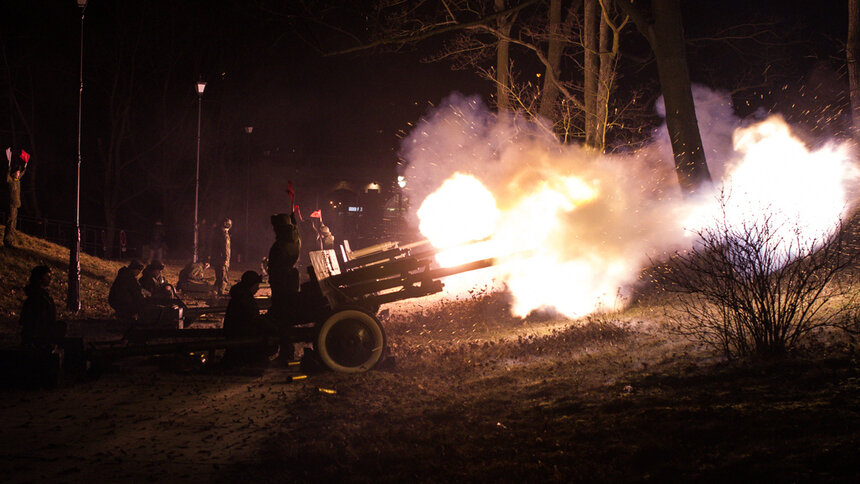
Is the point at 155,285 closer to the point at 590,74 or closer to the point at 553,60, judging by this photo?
the point at 590,74

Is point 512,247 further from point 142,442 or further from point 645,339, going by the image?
point 142,442

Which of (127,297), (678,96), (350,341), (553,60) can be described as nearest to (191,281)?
(127,297)

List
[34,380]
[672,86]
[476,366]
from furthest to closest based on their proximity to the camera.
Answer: [672,86] → [476,366] → [34,380]

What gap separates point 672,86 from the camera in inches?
503

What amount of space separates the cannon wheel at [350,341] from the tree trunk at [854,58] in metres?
13.9

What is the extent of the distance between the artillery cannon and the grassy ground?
1.06 feet

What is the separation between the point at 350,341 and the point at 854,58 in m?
15.4

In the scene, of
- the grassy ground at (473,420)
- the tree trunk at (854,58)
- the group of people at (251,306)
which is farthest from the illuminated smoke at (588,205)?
the group of people at (251,306)

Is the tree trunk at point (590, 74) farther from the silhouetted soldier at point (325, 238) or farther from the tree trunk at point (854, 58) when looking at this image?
the silhouetted soldier at point (325, 238)

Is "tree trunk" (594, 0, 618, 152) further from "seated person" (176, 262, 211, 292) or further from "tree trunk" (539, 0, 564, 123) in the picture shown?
"seated person" (176, 262, 211, 292)

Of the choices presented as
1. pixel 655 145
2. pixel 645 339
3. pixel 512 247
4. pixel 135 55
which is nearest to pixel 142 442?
pixel 645 339

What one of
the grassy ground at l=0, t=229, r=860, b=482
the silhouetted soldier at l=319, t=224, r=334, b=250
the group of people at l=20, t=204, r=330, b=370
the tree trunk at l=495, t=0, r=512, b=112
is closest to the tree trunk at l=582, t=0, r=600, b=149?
the tree trunk at l=495, t=0, r=512, b=112

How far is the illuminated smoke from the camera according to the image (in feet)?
41.8

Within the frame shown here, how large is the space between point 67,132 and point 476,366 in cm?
3166
